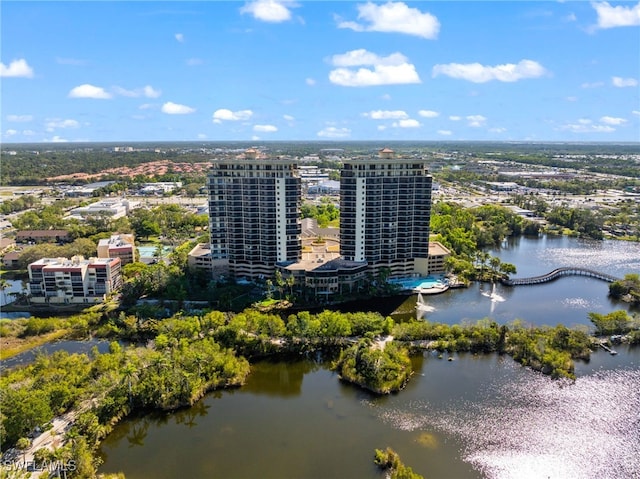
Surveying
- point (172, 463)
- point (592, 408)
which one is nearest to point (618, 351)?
point (592, 408)

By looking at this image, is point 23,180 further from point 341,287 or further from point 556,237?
point 556,237

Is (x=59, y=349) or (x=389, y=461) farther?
(x=59, y=349)

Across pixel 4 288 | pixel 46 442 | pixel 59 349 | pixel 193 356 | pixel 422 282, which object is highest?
pixel 193 356

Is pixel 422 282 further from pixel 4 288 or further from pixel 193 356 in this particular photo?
pixel 4 288

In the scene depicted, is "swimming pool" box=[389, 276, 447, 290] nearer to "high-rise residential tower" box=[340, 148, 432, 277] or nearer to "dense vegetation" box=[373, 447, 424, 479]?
"high-rise residential tower" box=[340, 148, 432, 277]

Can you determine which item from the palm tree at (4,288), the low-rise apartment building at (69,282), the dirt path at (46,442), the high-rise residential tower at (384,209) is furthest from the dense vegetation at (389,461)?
the palm tree at (4,288)

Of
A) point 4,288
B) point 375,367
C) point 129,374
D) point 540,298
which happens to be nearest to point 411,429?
point 375,367

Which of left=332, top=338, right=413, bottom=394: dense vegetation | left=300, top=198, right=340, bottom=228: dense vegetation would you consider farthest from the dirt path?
left=300, top=198, right=340, bottom=228: dense vegetation
